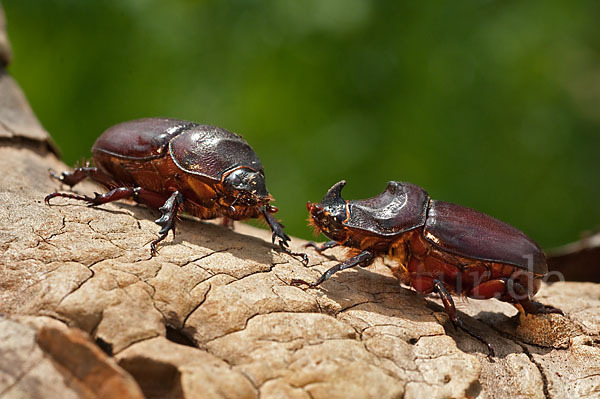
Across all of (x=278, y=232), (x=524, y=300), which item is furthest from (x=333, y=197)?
(x=524, y=300)

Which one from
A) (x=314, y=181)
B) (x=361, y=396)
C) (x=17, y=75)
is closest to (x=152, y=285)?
(x=361, y=396)

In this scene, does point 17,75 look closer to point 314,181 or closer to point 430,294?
point 314,181

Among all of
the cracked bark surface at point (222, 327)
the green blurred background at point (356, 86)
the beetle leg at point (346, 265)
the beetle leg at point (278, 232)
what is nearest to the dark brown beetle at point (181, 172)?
the beetle leg at point (278, 232)

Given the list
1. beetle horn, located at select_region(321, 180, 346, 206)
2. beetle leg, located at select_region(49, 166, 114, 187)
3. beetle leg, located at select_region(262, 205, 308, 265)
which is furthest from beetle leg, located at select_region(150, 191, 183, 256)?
beetle horn, located at select_region(321, 180, 346, 206)

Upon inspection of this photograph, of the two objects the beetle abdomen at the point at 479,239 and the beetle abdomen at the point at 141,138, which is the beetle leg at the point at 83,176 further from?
the beetle abdomen at the point at 479,239

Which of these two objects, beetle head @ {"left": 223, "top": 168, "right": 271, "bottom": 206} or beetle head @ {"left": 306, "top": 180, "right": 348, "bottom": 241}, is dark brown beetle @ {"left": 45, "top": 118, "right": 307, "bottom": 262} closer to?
beetle head @ {"left": 223, "top": 168, "right": 271, "bottom": 206}

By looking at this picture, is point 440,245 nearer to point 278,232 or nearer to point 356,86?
point 278,232
